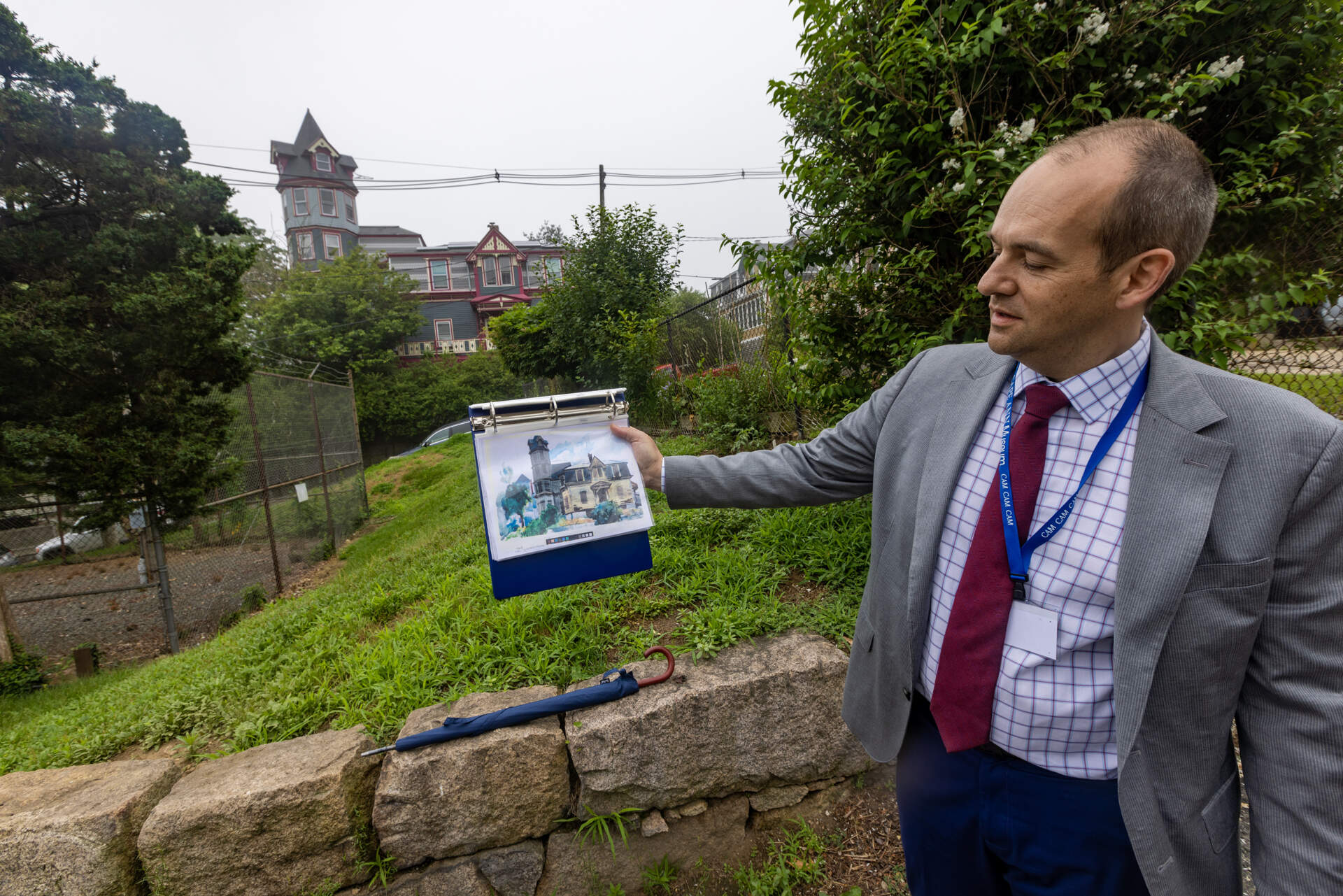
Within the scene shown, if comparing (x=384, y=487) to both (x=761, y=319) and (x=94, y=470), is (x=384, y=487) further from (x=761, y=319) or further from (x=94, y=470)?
(x=761, y=319)

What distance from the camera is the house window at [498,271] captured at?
118 feet

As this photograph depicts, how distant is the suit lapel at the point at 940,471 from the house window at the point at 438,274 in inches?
1529

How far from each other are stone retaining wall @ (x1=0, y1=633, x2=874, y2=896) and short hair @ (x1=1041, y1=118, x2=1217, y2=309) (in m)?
1.73

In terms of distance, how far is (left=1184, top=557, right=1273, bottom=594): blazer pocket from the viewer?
996mm

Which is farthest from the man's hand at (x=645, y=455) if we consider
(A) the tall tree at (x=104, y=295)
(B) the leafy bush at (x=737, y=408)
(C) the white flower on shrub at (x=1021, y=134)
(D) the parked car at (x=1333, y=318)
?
(A) the tall tree at (x=104, y=295)

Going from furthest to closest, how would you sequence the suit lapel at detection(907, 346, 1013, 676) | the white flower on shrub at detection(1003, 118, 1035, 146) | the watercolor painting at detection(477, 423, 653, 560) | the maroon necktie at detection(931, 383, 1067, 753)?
the white flower on shrub at detection(1003, 118, 1035, 146), the watercolor painting at detection(477, 423, 653, 560), the suit lapel at detection(907, 346, 1013, 676), the maroon necktie at detection(931, 383, 1067, 753)

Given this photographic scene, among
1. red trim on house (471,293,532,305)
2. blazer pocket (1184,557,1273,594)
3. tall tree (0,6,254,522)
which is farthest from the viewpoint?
red trim on house (471,293,532,305)

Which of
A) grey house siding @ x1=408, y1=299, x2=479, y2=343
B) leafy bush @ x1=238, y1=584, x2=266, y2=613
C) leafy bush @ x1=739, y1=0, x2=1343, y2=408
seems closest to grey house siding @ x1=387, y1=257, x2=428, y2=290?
grey house siding @ x1=408, y1=299, x2=479, y2=343

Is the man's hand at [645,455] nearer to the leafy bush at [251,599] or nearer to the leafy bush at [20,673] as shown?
the leafy bush at [251,599]

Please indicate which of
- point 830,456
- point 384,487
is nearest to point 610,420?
point 830,456

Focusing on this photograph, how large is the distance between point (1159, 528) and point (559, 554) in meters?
1.48

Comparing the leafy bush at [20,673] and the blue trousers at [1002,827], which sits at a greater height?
the blue trousers at [1002,827]

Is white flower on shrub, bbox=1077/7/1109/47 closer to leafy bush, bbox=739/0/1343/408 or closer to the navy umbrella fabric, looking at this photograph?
leafy bush, bbox=739/0/1343/408

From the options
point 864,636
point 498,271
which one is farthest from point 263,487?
point 498,271
